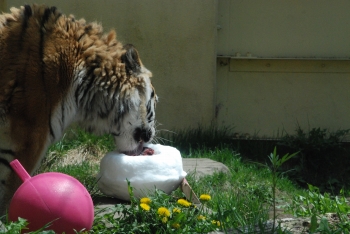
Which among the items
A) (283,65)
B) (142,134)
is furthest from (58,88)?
(283,65)

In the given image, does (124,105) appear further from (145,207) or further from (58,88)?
(145,207)

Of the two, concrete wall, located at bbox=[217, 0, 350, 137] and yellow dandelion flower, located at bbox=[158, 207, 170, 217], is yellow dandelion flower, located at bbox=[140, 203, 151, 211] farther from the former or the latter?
concrete wall, located at bbox=[217, 0, 350, 137]

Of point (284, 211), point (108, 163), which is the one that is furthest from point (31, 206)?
point (284, 211)

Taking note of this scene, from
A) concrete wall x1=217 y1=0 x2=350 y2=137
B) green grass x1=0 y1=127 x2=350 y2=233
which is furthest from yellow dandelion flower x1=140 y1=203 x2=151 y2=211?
concrete wall x1=217 y1=0 x2=350 y2=137

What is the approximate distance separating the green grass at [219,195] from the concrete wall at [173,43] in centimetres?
34

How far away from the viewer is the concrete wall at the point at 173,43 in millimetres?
6988

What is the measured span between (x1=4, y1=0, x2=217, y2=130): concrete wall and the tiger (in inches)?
91.9

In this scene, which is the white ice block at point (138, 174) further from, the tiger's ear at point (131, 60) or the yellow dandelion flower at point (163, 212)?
the yellow dandelion flower at point (163, 212)

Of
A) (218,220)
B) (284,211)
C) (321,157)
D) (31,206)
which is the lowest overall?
(321,157)

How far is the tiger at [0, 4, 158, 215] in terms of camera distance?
13.4 feet

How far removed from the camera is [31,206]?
3.21 meters

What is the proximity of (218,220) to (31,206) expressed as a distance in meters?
1.08

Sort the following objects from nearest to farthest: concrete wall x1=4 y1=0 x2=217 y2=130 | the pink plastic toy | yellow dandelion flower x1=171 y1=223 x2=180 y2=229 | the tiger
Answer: the pink plastic toy
yellow dandelion flower x1=171 y1=223 x2=180 y2=229
the tiger
concrete wall x1=4 y1=0 x2=217 y2=130

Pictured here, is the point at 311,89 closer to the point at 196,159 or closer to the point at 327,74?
the point at 327,74
